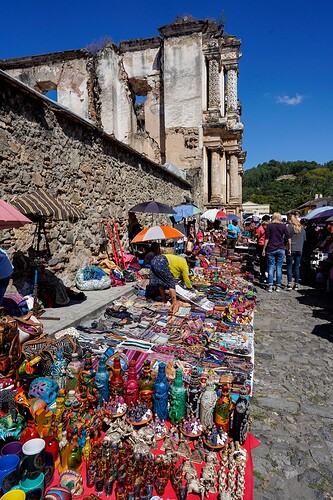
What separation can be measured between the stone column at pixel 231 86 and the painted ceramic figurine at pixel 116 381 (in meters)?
24.9

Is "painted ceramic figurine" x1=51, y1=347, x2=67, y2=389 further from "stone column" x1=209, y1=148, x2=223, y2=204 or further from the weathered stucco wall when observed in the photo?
"stone column" x1=209, y1=148, x2=223, y2=204

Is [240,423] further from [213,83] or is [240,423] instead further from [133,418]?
[213,83]

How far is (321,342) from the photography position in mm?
5047

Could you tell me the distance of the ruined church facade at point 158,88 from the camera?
18344 mm

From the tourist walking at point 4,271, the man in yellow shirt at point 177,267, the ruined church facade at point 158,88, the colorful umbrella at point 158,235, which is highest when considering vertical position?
the ruined church facade at point 158,88

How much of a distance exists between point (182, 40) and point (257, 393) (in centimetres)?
1994

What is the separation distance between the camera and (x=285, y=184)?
89.3 metres

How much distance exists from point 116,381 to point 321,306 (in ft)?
18.5

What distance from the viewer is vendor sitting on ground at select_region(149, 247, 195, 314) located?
604 cm

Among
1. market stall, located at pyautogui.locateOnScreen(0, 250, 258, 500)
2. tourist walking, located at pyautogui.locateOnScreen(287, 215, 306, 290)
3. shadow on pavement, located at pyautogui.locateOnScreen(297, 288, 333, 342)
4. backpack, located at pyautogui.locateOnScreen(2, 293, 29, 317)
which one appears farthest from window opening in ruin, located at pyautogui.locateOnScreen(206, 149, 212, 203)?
market stall, located at pyautogui.locateOnScreen(0, 250, 258, 500)

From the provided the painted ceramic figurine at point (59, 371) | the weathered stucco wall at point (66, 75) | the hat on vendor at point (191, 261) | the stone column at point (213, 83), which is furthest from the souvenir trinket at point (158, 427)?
the stone column at point (213, 83)

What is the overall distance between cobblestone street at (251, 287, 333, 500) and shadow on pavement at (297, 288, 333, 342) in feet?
0.11

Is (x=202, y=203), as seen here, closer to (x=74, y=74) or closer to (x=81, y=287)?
(x=74, y=74)

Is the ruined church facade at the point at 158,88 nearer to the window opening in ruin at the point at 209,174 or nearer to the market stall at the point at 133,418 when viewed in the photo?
the window opening in ruin at the point at 209,174
